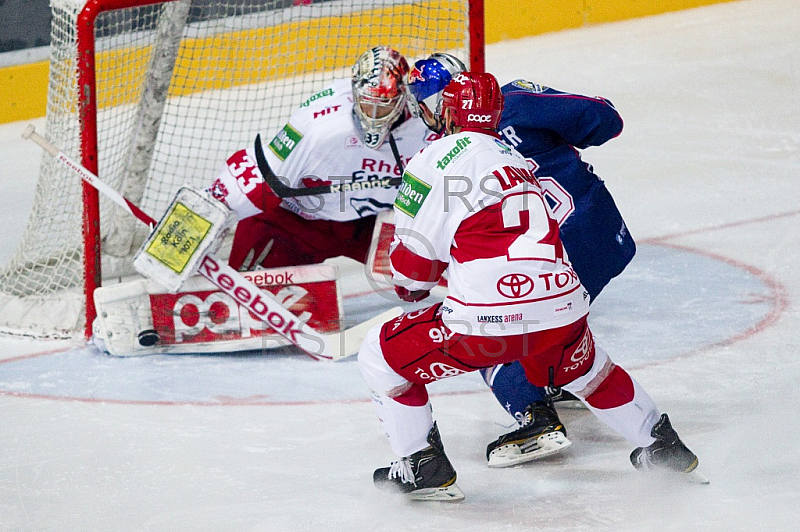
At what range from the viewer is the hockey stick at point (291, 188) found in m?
3.66

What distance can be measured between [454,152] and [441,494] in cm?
81

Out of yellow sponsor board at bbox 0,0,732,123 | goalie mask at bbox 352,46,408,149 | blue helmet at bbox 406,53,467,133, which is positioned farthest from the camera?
yellow sponsor board at bbox 0,0,732,123

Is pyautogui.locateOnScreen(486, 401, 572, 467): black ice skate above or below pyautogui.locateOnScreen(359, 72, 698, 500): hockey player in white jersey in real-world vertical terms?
below

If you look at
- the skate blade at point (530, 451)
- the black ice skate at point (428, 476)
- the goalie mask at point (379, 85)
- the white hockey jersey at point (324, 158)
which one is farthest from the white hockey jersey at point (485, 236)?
the white hockey jersey at point (324, 158)

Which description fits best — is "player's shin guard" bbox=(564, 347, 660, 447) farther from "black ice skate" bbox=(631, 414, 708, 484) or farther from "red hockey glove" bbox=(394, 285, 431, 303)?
Result: "red hockey glove" bbox=(394, 285, 431, 303)

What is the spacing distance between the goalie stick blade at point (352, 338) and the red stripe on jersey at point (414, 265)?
1.18 m

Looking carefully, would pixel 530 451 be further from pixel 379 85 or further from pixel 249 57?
pixel 249 57

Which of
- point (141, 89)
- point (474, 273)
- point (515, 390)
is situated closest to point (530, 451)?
point (515, 390)

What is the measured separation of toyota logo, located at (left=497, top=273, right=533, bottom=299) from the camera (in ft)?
7.84

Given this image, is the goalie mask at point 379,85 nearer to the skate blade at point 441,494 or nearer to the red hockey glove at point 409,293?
the red hockey glove at point 409,293

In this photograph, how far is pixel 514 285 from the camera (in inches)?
94.1

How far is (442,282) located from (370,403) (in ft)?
2.74

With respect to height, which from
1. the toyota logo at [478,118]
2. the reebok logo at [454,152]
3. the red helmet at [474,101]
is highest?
the red helmet at [474,101]

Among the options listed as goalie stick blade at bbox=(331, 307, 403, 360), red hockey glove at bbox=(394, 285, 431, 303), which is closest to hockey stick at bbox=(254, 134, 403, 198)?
goalie stick blade at bbox=(331, 307, 403, 360)
